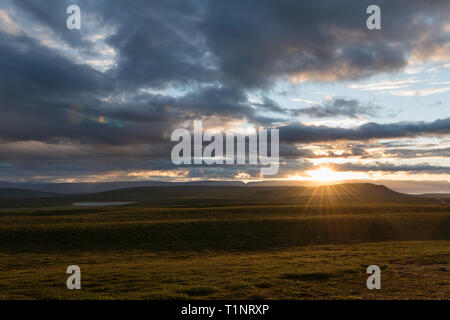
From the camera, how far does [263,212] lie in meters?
77.1

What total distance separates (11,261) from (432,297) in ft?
134

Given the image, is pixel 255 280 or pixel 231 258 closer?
pixel 255 280

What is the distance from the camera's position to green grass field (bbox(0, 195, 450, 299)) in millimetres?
19531

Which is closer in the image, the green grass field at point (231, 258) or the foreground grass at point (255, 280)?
the foreground grass at point (255, 280)

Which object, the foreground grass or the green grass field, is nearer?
the foreground grass

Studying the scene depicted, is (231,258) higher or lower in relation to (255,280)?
lower

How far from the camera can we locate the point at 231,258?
113 feet

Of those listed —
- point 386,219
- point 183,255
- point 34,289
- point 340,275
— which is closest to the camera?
point 34,289

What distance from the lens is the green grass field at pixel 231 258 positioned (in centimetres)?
1953
